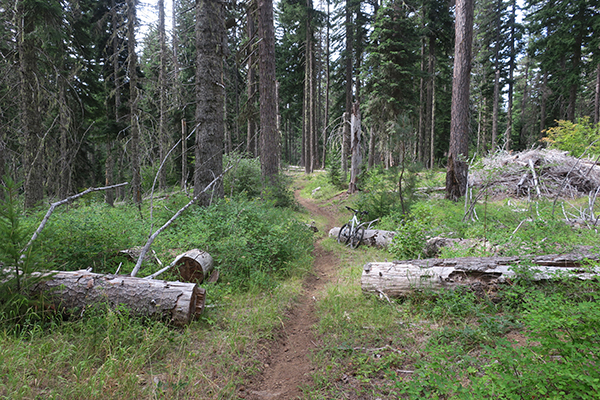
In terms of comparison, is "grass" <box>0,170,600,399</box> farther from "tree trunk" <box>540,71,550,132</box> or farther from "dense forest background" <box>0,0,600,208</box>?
"tree trunk" <box>540,71,550,132</box>

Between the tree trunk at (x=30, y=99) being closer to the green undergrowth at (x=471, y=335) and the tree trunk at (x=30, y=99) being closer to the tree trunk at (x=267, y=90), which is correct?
the tree trunk at (x=267, y=90)

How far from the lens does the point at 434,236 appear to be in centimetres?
611

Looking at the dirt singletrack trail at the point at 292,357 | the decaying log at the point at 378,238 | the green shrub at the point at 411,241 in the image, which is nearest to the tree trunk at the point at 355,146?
the decaying log at the point at 378,238

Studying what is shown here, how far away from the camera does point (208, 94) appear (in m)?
7.61

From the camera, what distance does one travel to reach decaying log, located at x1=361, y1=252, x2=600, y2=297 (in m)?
3.69

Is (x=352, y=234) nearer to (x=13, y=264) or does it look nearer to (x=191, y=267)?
(x=191, y=267)

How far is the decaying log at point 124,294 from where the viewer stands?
3.52 m

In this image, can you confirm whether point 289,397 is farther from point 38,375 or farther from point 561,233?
point 561,233

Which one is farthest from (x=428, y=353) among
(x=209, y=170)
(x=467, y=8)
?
(x=467, y=8)

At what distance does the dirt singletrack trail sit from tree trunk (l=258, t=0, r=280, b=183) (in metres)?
6.16

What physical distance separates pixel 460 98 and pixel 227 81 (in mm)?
18252

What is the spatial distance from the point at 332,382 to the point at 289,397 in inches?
18.7

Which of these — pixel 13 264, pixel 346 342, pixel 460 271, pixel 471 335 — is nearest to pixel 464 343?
pixel 471 335

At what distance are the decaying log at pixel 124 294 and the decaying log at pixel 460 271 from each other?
2842mm
